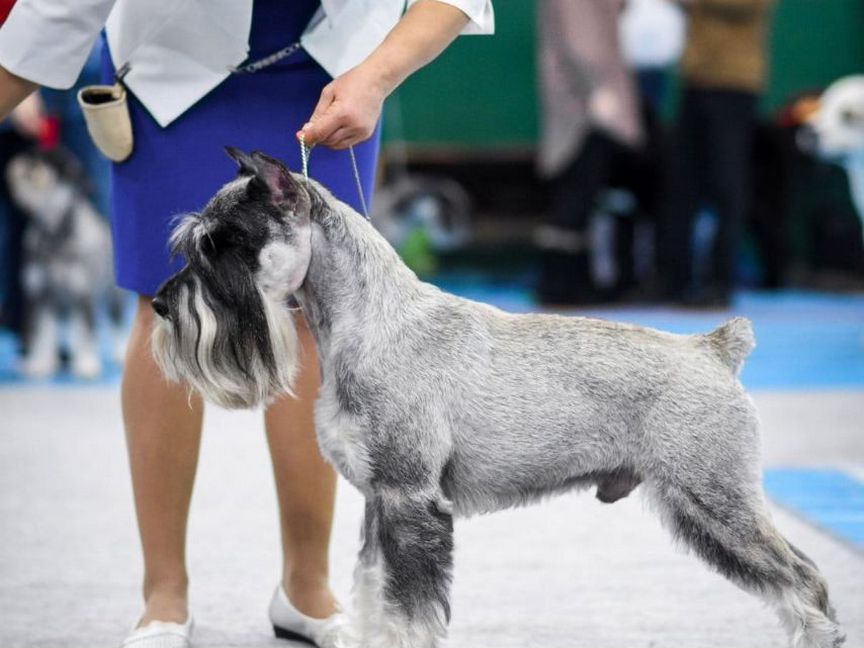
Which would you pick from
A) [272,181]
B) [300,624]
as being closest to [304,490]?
[300,624]

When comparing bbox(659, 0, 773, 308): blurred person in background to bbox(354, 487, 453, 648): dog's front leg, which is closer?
bbox(354, 487, 453, 648): dog's front leg

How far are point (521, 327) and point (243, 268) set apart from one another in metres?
0.49

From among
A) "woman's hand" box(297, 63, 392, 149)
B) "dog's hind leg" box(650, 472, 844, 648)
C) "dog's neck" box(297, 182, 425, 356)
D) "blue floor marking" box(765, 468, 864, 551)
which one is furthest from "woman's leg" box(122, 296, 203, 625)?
"blue floor marking" box(765, 468, 864, 551)

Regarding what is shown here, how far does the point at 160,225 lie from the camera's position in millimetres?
2643

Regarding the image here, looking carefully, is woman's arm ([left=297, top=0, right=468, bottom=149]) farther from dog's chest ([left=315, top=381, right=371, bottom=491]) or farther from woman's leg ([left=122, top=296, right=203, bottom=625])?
woman's leg ([left=122, top=296, right=203, bottom=625])

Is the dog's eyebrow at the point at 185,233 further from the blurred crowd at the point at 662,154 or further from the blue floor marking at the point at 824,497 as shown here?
the blurred crowd at the point at 662,154

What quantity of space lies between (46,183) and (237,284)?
4.60 meters

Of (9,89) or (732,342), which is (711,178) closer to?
(732,342)

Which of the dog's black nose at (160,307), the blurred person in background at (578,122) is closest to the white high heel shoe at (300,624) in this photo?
the dog's black nose at (160,307)

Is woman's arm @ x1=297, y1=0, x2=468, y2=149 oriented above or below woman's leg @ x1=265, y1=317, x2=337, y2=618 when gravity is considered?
above

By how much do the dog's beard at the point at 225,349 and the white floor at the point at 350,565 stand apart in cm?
78

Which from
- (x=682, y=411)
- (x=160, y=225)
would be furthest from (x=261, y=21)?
(x=682, y=411)

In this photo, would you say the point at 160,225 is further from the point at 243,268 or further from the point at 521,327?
the point at 521,327

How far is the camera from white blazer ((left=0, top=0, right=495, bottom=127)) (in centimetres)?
241
